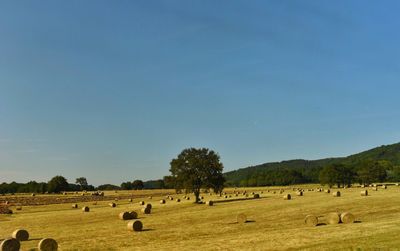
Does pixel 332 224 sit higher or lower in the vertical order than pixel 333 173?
lower

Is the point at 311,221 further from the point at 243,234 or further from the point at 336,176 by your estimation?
the point at 336,176

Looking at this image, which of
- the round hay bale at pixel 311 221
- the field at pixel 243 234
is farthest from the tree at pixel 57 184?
the round hay bale at pixel 311 221

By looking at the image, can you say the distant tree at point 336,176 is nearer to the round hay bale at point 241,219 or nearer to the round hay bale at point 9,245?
the round hay bale at point 241,219

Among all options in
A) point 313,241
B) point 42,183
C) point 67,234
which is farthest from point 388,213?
point 42,183

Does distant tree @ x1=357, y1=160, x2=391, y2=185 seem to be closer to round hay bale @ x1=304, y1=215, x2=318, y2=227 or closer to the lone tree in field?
the lone tree in field

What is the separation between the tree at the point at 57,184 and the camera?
173 metres

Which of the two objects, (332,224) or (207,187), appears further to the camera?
(207,187)

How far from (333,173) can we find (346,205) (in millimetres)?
78575

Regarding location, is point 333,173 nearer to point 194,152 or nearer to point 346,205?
point 194,152

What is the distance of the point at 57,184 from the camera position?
173875mm

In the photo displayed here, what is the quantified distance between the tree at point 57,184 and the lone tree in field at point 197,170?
11599 cm

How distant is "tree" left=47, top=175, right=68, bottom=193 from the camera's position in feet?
568

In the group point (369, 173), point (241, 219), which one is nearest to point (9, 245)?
point (241, 219)

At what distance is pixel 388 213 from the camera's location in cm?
3812
